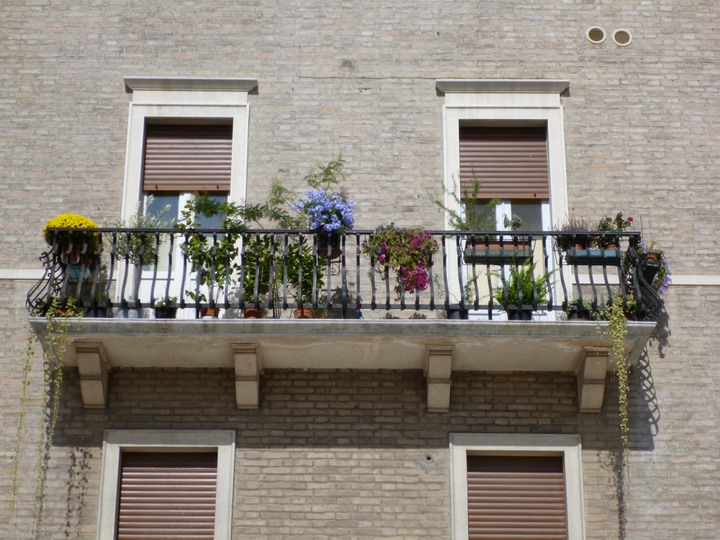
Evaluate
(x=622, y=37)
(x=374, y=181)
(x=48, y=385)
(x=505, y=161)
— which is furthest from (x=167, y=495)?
(x=622, y=37)

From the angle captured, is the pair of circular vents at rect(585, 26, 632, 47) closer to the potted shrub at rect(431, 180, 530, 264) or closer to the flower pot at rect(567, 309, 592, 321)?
the potted shrub at rect(431, 180, 530, 264)

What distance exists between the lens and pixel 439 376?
11094 millimetres

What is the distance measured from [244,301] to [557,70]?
4106mm

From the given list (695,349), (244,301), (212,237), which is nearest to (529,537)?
(695,349)

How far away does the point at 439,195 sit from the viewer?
40.0 feet

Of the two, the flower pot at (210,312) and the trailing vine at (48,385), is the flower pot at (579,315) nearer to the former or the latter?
the flower pot at (210,312)

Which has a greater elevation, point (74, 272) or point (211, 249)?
point (211, 249)

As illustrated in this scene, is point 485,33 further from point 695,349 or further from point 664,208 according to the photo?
point 695,349

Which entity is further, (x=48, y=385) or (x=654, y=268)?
(x=654, y=268)

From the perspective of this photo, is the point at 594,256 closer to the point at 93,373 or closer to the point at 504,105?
the point at 504,105

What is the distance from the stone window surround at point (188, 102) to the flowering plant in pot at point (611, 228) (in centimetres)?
354

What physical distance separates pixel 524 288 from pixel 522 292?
0.05m

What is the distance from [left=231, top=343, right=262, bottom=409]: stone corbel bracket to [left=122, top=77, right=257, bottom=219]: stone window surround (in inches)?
87.4

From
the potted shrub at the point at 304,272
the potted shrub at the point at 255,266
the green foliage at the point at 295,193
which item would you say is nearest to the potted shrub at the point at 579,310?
the potted shrub at the point at 304,272
